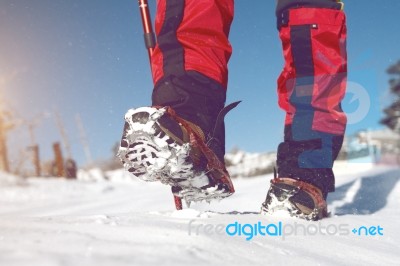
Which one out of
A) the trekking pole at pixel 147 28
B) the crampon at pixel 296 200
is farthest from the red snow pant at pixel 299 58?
the trekking pole at pixel 147 28

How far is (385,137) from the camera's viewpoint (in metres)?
10.3

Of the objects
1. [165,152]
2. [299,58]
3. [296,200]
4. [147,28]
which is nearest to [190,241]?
[165,152]

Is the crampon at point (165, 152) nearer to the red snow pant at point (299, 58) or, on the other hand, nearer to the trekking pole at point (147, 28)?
the red snow pant at point (299, 58)

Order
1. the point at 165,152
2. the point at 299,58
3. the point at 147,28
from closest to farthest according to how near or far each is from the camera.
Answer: the point at 165,152 → the point at 299,58 → the point at 147,28

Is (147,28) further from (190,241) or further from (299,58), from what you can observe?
(190,241)

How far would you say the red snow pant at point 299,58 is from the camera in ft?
3.94

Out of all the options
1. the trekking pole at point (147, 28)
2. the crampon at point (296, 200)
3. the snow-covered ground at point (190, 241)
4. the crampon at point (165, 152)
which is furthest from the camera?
the trekking pole at point (147, 28)

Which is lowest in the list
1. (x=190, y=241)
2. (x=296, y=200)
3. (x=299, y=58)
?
(x=296, y=200)

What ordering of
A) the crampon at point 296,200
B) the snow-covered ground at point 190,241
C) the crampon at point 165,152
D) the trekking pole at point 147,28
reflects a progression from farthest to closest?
the trekking pole at point 147,28
the crampon at point 296,200
the crampon at point 165,152
the snow-covered ground at point 190,241

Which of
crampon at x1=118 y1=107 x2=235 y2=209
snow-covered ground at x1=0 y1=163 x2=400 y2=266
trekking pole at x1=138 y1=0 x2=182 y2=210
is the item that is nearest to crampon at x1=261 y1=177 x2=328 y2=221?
snow-covered ground at x1=0 y1=163 x2=400 y2=266

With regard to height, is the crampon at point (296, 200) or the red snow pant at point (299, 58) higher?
the red snow pant at point (299, 58)

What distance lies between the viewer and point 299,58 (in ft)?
4.27

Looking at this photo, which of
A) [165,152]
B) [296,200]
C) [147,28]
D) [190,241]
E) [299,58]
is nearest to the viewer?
[190,241]

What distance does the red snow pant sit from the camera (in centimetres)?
120
